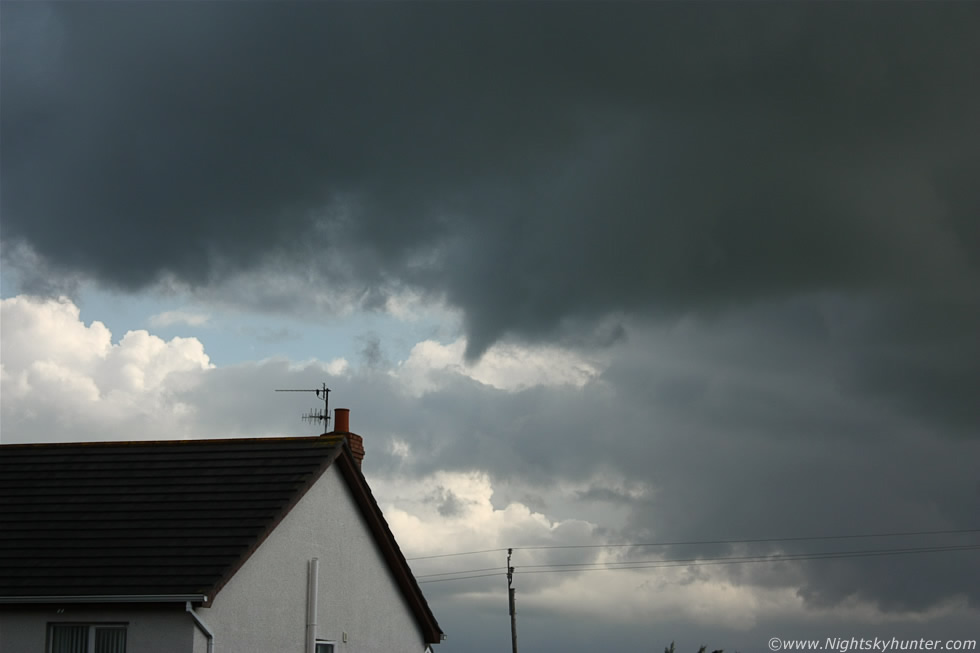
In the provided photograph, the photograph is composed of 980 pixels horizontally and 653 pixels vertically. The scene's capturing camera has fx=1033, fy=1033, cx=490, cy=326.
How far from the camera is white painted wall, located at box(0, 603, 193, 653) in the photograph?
740 inches

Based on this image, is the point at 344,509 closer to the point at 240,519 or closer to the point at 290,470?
the point at 290,470

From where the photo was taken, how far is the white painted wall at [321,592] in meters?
20.2

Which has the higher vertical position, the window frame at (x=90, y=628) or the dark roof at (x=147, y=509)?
the dark roof at (x=147, y=509)

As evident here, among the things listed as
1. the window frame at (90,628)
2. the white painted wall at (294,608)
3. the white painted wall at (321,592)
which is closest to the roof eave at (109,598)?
the white painted wall at (294,608)

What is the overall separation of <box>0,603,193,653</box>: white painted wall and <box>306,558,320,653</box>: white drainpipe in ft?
12.2

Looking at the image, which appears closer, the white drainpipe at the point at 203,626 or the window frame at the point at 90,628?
the white drainpipe at the point at 203,626

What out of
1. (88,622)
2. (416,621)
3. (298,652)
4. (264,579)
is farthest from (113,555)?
(416,621)

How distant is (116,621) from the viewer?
748 inches

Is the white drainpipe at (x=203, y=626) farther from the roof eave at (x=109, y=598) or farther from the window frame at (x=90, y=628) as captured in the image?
the window frame at (x=90, y=628)

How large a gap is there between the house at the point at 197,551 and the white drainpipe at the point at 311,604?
3cm

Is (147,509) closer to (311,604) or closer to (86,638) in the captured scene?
(86,638)

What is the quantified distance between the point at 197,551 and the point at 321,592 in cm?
396

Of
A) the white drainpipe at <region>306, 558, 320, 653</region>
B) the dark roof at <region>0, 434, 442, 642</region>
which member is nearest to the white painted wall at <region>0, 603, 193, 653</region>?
the dark roof at <region>0, 434, 442, 642</region>

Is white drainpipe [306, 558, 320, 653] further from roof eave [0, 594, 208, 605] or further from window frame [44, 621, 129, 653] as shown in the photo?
window frame [44, 621, 129, 653]
